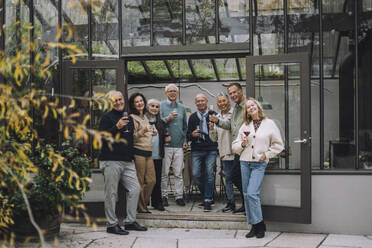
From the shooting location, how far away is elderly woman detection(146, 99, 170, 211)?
6.13m

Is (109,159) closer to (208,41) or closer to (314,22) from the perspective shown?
(208,41)

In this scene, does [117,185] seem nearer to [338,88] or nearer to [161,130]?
[161,130]

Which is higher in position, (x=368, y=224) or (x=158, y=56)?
(x=158, y=56)

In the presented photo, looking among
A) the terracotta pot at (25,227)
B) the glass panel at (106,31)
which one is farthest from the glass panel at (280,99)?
the terracotta pot at (25,227)

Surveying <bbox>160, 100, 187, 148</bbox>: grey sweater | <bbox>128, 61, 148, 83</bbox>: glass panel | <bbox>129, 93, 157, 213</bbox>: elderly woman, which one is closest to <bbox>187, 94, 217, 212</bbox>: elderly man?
<bbox>160, 100, 187, 148</bbox>: grey sweater

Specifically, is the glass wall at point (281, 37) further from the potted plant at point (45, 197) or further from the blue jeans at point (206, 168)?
the potted plant at point (45, 197)

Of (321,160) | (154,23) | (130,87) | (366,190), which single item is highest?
(154,23)

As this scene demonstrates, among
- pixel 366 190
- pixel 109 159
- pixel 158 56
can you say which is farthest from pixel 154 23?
pixel 366 190

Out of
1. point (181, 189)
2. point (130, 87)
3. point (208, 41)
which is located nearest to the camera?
point (208, 41)

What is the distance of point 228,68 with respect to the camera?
32.8 ft

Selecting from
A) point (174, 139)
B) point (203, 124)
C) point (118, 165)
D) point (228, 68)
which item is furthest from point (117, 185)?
point (228, 68)

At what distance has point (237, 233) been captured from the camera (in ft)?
17.7

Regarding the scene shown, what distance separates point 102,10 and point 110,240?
3.29 metres

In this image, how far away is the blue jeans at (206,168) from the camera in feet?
20.1
